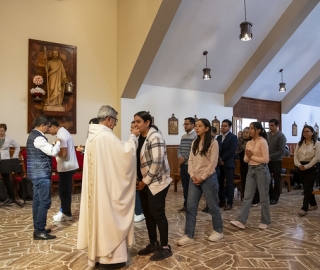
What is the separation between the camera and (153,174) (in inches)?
107

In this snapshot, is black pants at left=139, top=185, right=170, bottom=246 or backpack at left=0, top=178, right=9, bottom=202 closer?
black pants at left=139, top=185, right=170, bottom=246

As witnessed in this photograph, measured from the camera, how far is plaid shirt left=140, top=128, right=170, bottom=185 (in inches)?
107

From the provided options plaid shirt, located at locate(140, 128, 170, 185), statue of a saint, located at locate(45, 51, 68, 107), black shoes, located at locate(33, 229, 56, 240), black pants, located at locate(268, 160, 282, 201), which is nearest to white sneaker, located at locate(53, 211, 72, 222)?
black shoes, located at locate(33, 229, 56, 240)

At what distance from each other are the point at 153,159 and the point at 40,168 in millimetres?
1522

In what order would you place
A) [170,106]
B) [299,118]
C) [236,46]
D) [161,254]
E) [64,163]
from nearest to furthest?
[161,254], [64,163], [236,46], [170,106], [299,118]

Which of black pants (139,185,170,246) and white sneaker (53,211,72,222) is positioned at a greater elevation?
black pants (139,185,170,246)

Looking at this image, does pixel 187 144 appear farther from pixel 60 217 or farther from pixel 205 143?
pixel 60 217

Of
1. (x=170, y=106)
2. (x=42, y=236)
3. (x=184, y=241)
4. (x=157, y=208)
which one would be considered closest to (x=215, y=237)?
(x=184, y=241)

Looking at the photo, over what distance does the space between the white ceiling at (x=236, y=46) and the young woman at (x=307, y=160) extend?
364 centimetres

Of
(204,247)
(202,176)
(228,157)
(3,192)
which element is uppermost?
(228,157)

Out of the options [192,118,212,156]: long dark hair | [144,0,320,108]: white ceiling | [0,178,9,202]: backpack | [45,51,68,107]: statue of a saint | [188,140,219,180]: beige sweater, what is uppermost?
[144,0,320,108]: white ceiling

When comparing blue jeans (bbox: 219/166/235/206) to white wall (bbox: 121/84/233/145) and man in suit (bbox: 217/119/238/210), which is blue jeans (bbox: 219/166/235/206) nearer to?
man in suit (bbox: 217/119/238/210)

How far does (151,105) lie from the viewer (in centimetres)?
824

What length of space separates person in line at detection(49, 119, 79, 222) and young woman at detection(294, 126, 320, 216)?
3.45 metres
